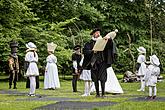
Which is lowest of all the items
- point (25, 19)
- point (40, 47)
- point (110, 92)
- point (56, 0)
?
point (110, 92)

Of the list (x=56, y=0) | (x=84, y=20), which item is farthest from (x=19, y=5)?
(x=84, y=20)

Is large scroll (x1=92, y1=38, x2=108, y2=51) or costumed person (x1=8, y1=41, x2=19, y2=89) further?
costumed person (x1=8, y1=41, x2=19, y2=89)

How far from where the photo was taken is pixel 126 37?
42.6 metres

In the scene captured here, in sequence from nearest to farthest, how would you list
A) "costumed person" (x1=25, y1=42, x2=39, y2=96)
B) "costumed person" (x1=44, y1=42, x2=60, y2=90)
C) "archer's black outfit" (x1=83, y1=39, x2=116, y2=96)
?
"archer's black outfit" (x1=83, y1=39, x2=116, y2=96) < "costumed person" (x1=25, y1=42, x2=39, y2=96) < "costumed person" (x1=44, y1=42, x2=60, y2=90)

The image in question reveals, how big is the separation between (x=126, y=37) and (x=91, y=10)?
5.24m

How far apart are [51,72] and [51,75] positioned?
0.54 ft

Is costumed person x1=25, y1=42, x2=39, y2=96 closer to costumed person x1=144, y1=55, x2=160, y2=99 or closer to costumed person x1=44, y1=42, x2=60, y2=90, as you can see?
costumed person x1=144, y1=55, x2=160, y2=99

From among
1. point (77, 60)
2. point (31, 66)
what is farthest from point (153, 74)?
point (77, 60)

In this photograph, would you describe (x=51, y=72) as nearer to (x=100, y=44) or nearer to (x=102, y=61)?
(x=102, y=61)

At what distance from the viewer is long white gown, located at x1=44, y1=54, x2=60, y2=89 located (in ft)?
80.8

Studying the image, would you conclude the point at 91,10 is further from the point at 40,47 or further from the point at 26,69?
the point at 26,69

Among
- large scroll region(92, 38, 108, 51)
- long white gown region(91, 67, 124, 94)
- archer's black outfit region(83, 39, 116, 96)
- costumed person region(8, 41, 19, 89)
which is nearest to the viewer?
large scroll region(92, 38, 108, 51)

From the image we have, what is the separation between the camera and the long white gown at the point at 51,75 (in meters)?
24.6

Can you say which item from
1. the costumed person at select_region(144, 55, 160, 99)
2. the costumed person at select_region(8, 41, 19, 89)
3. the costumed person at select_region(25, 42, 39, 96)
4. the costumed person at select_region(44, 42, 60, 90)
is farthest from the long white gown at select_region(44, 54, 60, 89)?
the costumed person at select_region(144, 55, 160, 99)
